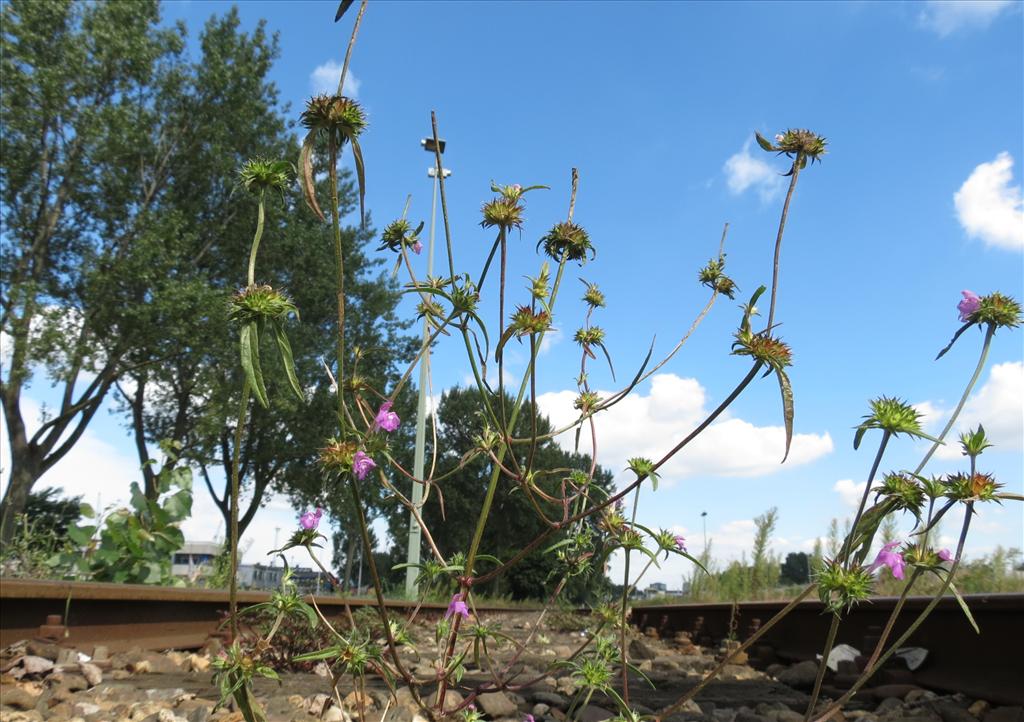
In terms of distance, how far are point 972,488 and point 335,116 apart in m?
1.55

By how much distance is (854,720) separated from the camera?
3150 millimetres

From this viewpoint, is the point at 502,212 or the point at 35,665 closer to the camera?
the point at 502,212

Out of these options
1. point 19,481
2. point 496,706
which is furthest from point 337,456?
point 19,481

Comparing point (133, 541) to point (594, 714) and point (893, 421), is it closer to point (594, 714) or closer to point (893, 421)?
point (594, 714)

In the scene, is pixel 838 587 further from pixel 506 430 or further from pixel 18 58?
pixel 18 58

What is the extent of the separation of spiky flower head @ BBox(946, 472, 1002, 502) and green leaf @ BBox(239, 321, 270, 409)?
1.44 meters

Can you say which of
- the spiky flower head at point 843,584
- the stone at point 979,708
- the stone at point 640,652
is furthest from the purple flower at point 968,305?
the stone at point 640,652

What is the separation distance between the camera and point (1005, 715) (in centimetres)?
297

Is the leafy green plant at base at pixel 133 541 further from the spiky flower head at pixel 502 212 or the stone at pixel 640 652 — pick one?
the spiky flower head at pixel 502 212

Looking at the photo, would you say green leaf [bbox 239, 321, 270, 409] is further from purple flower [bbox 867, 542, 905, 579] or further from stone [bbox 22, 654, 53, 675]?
stone [bbox 22, 654, 53, 675]

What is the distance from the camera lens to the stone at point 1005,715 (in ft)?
9.54

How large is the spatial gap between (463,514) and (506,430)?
32636mm

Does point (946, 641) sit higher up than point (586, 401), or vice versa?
point (586, 401)

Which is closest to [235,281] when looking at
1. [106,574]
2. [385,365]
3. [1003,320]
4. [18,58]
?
[385,365]
